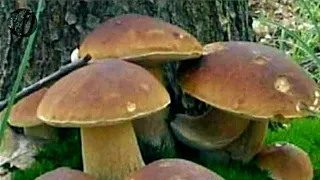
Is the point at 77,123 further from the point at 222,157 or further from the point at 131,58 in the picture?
the point at 222,157

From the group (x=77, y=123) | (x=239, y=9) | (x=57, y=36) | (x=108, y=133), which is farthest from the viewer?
Result: (x=239, y=9)

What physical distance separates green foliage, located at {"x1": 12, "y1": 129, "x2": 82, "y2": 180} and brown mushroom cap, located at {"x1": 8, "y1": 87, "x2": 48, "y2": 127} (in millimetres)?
201

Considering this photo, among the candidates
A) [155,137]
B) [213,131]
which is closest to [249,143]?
[213,131]

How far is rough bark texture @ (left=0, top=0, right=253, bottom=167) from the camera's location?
210cm

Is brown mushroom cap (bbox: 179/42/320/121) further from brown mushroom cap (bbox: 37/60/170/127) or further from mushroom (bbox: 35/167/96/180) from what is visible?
mushroom (bbox: 35/167/96/180)

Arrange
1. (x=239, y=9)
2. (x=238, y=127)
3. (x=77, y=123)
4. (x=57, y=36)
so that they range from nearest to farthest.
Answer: (x=77, y=123) → (x=238, y=127) → (x=57, y=36) → (x=239, y=9)

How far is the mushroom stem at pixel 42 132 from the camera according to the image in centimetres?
199

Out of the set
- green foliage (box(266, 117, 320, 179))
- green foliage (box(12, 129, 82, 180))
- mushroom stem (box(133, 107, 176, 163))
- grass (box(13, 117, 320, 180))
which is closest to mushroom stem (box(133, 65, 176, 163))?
mushroom stem (box(133, 107, 176, 163))

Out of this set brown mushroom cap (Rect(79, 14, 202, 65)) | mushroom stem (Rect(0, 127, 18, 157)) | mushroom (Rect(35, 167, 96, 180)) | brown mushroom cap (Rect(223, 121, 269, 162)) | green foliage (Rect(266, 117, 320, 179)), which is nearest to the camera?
mushroom (Rect(35, 167, 96, 180))

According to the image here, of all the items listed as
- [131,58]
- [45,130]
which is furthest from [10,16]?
[131,58]

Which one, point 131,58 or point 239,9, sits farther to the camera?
point 239,9

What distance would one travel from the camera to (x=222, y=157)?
6.56ft

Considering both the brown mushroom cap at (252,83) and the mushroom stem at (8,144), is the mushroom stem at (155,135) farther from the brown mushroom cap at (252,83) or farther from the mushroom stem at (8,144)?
the mushroom stem at (8,144)

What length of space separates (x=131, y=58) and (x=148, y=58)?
6 cm
